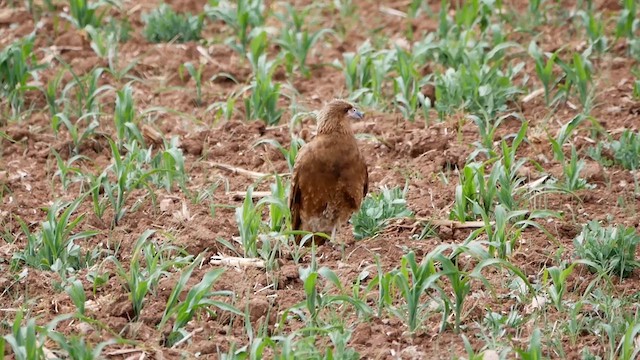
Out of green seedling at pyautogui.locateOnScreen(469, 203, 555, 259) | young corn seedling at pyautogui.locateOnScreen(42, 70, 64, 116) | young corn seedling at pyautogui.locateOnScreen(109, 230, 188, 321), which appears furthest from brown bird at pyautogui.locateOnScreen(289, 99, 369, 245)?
young corn seedling at pyautogui.locateOnScreen(42, 70, 64, 116)

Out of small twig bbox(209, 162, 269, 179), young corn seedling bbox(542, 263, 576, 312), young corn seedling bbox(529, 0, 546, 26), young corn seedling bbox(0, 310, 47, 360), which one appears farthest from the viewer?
young corn seedling bbox(529, 0, 546, 26)

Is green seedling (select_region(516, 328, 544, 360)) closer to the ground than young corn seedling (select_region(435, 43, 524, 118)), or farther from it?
closer to the ground

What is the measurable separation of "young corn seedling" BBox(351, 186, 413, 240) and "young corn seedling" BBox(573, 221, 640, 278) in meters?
0.95

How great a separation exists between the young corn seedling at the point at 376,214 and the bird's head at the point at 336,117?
0.40 m

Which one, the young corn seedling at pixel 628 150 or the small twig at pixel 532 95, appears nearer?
the young corn seedling at pixel 628 150

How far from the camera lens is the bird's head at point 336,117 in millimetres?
6402

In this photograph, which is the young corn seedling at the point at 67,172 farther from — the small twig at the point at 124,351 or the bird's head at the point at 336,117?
the small twig at the point at 124,351

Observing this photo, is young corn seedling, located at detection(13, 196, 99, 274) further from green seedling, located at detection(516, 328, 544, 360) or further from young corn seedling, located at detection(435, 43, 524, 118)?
young corn seedling, located at detection(435, 43, 524, 118)

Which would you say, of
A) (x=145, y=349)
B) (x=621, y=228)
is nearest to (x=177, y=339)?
(x=145, y=349)

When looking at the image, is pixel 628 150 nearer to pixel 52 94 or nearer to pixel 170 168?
pixel 170 168

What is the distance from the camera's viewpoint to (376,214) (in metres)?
6.31

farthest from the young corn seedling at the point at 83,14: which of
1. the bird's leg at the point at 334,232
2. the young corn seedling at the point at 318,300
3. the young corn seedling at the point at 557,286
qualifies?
the young corn seedling at the point at 557,286

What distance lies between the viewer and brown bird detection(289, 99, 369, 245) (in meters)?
6.35

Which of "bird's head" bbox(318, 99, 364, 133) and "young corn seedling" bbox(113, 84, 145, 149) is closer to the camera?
"bird's head" bbox(318, 99, 364, 133)
